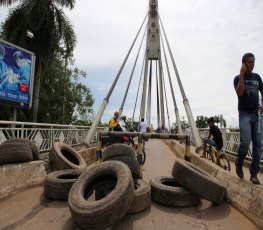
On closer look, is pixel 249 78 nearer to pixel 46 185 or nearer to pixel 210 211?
pixel 210 211

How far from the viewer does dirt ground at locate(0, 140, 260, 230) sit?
3.58 m

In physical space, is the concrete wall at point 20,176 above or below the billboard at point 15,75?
below

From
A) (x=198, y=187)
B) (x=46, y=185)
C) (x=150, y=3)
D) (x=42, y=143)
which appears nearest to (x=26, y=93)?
(x=42, y=143)

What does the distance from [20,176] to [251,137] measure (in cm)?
383

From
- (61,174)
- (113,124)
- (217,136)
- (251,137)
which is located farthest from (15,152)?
(217,136)

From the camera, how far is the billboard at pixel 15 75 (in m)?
9.81

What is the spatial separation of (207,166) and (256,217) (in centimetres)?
322

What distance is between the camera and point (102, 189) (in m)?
4.29

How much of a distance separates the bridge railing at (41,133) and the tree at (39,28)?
9.64 meters

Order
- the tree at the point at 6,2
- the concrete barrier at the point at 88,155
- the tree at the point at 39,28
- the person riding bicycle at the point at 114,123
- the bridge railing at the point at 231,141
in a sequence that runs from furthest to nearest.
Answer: the tree at the point at 39,28
the tree at the point at 6,2
the bridge railing at the point at 231,141
the concrete barrier at the point at 88,155
the person riding bicycle at the point at 114,123

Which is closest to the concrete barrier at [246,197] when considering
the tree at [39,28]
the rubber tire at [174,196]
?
the rubber tire at [174,196]

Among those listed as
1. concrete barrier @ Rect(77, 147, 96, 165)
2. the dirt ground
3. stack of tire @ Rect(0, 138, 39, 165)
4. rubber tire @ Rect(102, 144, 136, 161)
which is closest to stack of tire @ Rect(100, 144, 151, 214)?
rubber tire @ Rect(102, 144, 136, 161)

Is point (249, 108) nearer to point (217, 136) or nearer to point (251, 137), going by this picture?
point (251, 137)

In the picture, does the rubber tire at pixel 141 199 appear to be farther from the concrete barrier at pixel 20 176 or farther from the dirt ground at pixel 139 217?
the concrete barrier at pixel 20 176
